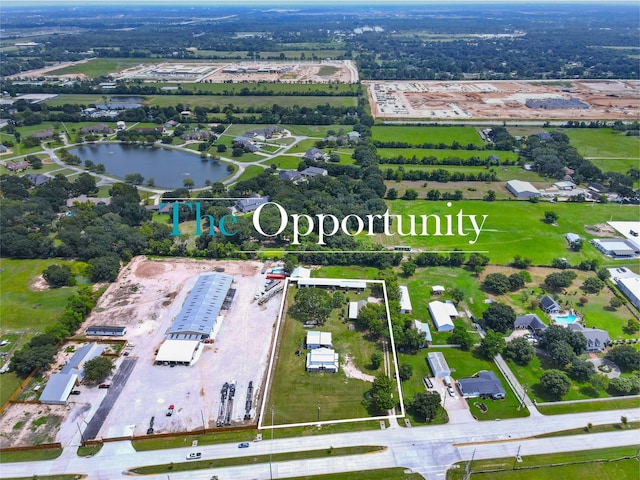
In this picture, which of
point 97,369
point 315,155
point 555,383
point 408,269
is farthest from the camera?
point 315,155

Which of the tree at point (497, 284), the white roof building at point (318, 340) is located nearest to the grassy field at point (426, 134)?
the tree at point (497, 284)

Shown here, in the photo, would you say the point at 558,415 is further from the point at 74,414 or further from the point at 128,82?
the point at 128,82

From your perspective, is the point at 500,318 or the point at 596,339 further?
the point at 500,318

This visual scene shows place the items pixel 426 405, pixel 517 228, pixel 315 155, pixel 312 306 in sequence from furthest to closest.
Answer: pixel 315 155 < pixel 517 228 < pixel 312 306 < pixel 426 405

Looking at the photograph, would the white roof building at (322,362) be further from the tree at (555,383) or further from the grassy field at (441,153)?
the grassy field at (441,153)

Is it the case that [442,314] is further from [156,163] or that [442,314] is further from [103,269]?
[156,163]

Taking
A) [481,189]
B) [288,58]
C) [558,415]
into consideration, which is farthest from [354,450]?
[288,58]

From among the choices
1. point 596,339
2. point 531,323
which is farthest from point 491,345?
point 596,339

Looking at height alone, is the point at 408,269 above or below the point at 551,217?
below
